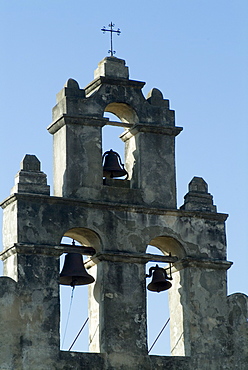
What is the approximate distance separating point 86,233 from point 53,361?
245 cm

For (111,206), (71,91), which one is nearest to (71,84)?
(71,91)

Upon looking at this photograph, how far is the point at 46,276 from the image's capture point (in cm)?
2647

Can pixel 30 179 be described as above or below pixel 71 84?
below

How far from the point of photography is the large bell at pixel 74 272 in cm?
2694

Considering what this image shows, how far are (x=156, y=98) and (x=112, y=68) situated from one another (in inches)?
38.7

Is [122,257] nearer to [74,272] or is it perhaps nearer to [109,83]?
[74,272]

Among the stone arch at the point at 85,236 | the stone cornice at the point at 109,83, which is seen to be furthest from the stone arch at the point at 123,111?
the stone arch at the point at 85,236

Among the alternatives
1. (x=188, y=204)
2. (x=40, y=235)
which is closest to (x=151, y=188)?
(x=188, y=204)

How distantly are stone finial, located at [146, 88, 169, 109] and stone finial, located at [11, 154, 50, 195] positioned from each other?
8.85ft

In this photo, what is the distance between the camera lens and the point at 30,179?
26.9 m

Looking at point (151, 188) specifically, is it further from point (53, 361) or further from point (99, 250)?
point (53, 361)

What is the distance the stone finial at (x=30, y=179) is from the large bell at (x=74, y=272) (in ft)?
4.03

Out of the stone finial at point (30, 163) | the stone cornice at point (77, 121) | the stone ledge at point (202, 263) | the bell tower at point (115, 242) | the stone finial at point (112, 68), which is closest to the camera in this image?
the bell tower at point (115, 242)

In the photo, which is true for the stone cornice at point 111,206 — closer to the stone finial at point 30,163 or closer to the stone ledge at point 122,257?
the stone finial at point 30,163
